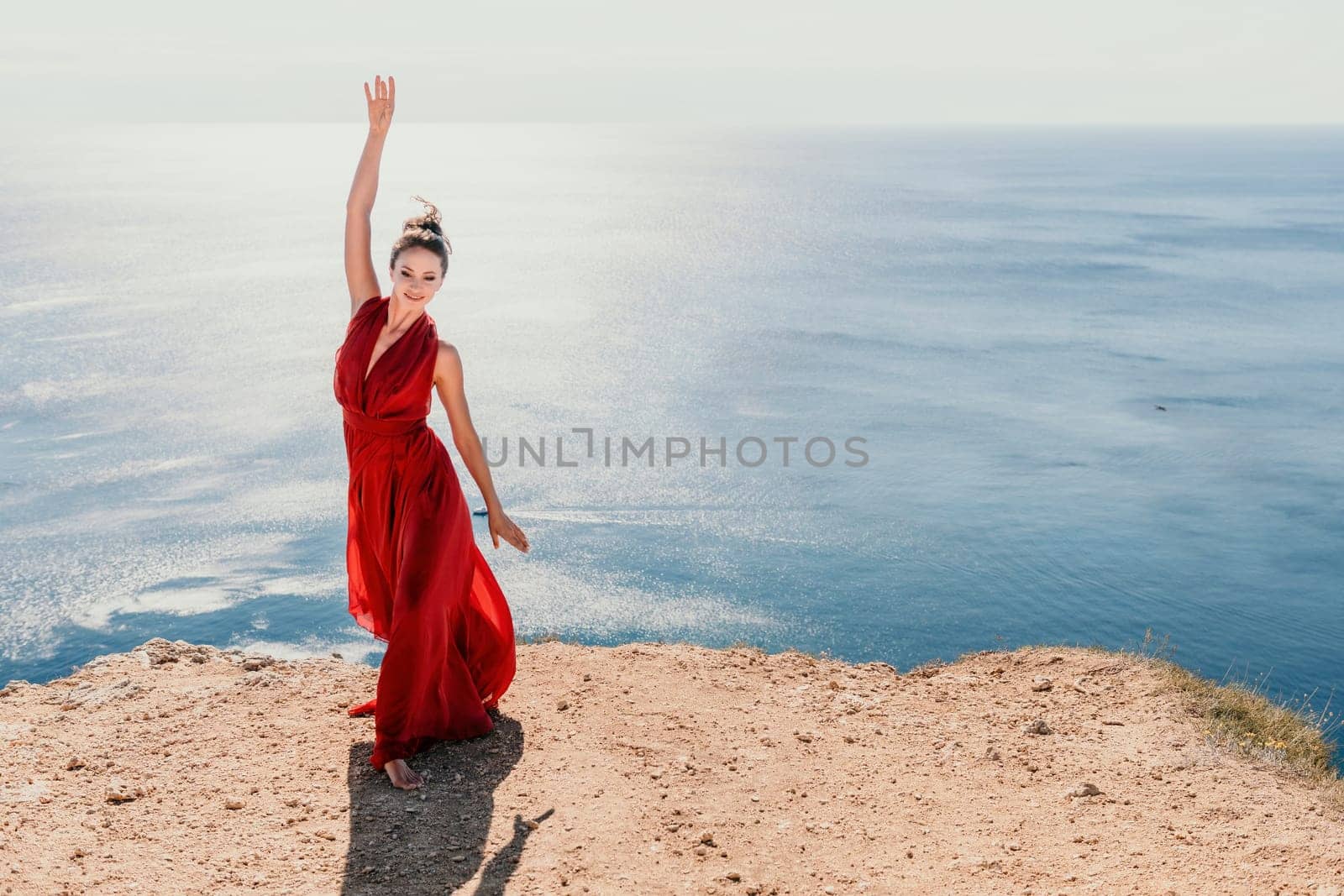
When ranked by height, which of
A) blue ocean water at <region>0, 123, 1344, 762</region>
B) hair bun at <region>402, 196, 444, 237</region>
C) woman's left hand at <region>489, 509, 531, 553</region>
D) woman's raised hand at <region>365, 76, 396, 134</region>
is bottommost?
blue ocean water at <region>0, 123, 1344, 762</region>

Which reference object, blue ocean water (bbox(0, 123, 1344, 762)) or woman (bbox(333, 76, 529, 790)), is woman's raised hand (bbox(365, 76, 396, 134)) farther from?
blue ocean water (bbox(0, 123, 1344, 762))

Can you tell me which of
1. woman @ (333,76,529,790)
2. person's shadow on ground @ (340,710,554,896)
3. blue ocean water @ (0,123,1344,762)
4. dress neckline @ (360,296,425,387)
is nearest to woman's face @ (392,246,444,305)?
woman @ (333,76,529,790)

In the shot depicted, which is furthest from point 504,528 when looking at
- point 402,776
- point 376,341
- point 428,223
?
point 428,223

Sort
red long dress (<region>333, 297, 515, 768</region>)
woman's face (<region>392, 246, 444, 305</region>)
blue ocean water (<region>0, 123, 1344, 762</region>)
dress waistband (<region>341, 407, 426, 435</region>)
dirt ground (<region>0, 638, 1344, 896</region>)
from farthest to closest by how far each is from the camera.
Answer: blue ocean water (<region>0, 123, 1344, 762</region>) → dress waistband (<region>341, 407, 426, 435</region>) → red long dress (<region>333, 297, 515, 768</region>) → woman's face (<region>392, 246, 444, 305</region>) → dirt ground (<region>0, 638, 1344, 896</region>)

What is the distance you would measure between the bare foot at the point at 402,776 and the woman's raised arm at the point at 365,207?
251 centimetres

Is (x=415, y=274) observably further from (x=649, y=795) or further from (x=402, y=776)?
(x=649, y=795)

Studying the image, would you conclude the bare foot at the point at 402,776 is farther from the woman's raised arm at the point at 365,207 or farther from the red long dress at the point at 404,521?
the woman's raised arm at the point at 365,207

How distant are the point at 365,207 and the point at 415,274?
1.84 ft

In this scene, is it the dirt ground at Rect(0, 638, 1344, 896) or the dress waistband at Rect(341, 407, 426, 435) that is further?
the dress waistband at Rect(341, 407, 426, 435)

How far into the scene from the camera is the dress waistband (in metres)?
5.98

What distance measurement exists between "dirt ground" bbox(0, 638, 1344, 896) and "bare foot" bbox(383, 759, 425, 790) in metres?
0.06

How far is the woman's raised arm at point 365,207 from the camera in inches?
235

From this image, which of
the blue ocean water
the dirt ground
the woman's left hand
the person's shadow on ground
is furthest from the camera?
the blue ocean water

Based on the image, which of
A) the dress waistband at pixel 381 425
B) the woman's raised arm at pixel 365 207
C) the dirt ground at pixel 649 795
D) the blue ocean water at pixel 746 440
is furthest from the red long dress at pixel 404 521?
the blue ocean water at pixel 746 440
